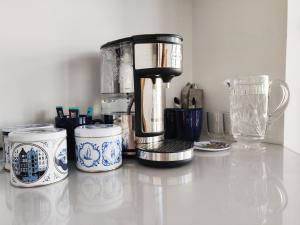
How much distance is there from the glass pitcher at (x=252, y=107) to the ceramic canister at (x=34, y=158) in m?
0.63

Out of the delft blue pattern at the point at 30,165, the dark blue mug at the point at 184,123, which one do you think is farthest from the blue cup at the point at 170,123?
the delft blue pattern at the point at 30,165

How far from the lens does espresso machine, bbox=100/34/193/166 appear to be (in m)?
0.62

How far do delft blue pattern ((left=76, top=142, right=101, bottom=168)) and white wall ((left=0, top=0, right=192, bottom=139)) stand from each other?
0.26 metres

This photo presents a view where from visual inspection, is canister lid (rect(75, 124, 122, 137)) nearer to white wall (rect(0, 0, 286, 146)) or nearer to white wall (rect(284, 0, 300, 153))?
white wall (rect(0, 0, 286, 146))

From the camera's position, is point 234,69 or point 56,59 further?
point 234,69

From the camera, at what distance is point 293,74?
82 centimetres

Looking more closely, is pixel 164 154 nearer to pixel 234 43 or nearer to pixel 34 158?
pixel 34 158

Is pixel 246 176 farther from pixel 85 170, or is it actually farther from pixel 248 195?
pixel 85 170

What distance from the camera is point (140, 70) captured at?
0.64 meters

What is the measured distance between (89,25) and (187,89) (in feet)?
1.59

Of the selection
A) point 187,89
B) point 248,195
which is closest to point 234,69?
point 187,89

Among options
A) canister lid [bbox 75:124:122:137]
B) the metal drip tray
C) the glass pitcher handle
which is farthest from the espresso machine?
the glass pitcher handle

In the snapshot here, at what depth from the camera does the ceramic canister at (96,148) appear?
1.86 ft

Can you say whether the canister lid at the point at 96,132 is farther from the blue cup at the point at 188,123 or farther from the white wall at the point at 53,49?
the blue cup at the point at 188,123
